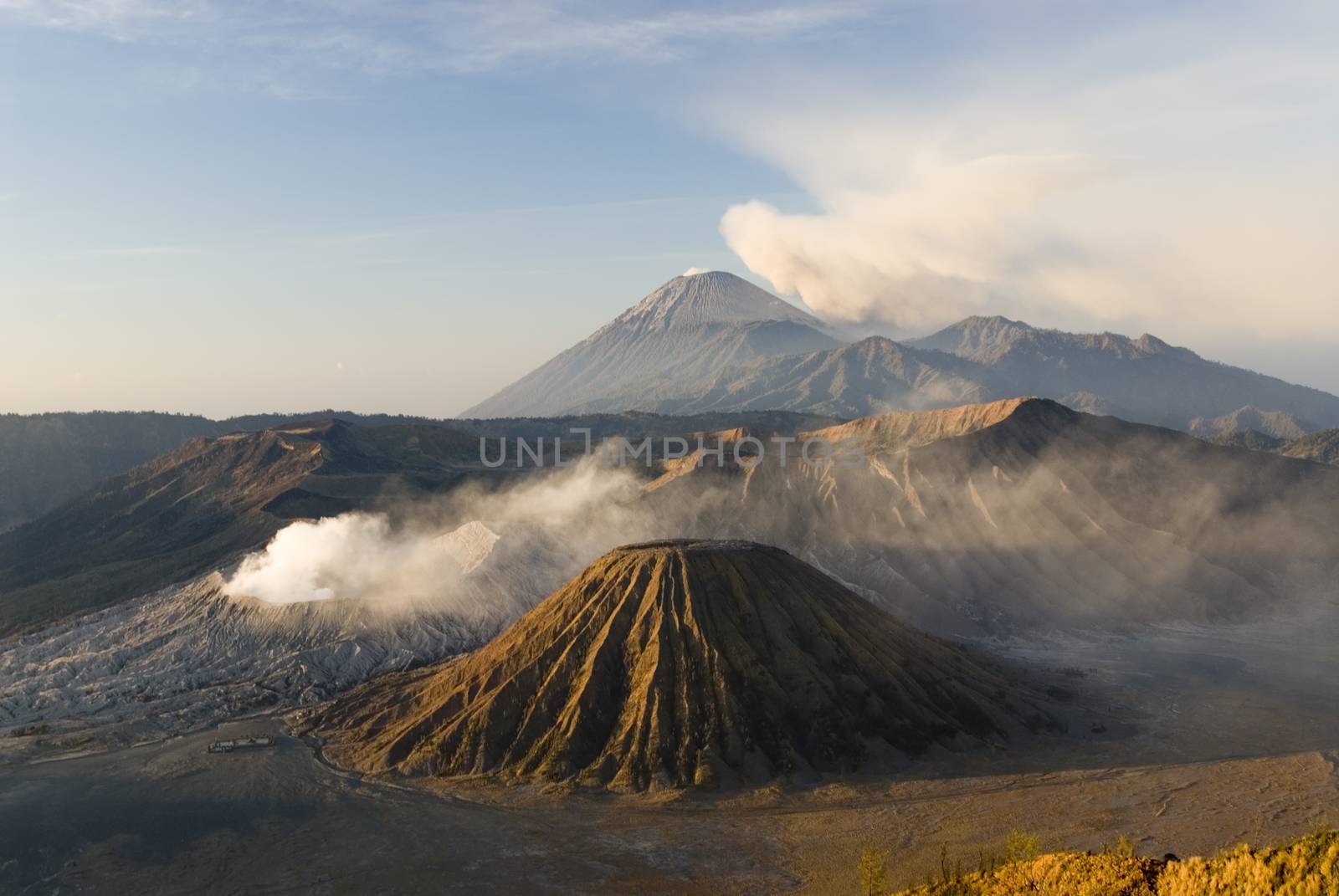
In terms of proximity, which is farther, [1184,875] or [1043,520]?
[1043,520]

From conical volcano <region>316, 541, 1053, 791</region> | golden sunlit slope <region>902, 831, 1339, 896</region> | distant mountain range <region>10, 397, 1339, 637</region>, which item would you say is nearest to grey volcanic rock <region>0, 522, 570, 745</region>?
conical volcano <region>316, 541, 1053, 791</region>

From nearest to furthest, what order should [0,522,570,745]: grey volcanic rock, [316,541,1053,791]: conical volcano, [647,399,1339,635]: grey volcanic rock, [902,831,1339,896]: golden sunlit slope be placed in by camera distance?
1. [902,831,1339,896]: golden sunlit slope
2. [316,541,1053,791]: conical volcano
3. [0,522,570,745]: grey volcanic rock
4. [647,399,1339,635]: grey volcanic rock

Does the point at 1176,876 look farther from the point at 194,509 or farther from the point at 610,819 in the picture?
the point at 194,509

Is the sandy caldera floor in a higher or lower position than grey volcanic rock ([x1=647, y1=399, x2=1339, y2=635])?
lower

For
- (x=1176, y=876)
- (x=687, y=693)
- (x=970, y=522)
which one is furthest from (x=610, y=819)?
(x=970, y=522)

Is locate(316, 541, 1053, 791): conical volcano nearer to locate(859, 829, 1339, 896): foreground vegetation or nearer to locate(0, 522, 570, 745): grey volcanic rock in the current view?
locate(0, 522, 570, 745): grey volcanic rock

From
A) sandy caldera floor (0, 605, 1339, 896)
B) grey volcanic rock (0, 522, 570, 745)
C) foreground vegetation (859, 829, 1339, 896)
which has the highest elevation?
foreground vegetation (859, 829, 1339, 896)
